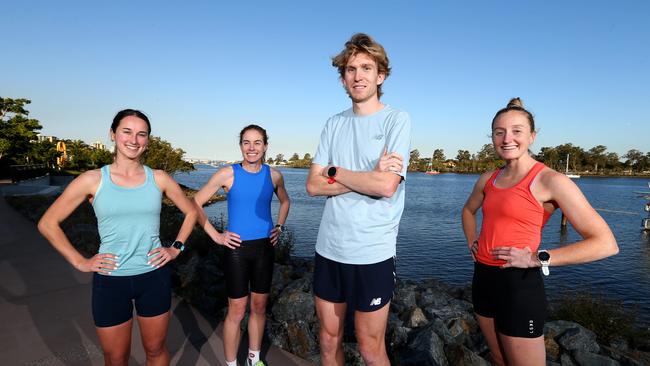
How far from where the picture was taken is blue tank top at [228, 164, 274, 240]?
10.9 ft

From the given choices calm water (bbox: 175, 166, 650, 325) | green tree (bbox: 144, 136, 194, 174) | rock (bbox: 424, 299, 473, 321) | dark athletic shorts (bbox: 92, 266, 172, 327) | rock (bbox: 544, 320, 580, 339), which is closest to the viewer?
dark athletic shorts (bbox: 92, 266, 172, 327)

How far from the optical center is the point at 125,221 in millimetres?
2432

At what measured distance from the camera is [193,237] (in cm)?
725

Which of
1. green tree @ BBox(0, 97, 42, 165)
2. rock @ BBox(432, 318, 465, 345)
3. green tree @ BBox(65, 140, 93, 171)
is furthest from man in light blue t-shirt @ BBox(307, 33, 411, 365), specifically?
green tree @ BBox(65, 140, 93, 171)

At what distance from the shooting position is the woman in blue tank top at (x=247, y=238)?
3205 mm

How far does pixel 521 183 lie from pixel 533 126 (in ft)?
1.38

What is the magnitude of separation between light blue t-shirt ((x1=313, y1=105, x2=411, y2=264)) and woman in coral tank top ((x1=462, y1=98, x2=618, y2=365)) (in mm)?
605

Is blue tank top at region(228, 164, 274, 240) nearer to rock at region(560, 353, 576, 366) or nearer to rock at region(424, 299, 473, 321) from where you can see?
rock at region(424, 299, 473, 321)

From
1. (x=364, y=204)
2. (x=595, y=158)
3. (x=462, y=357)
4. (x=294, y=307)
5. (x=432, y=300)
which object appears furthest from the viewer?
(x=595, y=158)

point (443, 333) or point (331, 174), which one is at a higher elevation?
point (331, 174)

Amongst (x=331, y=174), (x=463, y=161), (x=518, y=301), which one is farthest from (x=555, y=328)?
(x=463, y=161)

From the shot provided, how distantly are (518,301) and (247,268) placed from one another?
2.22 metres

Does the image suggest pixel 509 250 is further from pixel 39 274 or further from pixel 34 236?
pixel 34 236

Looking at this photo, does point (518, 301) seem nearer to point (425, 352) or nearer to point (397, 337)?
point (425, 352)
